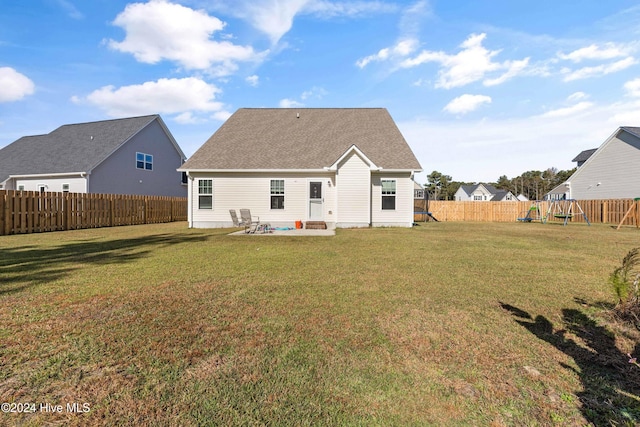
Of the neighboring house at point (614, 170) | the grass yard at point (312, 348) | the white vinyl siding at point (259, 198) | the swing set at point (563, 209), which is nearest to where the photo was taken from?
the grass yard at point (312, 348)

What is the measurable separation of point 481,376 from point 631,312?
2822 millimetres

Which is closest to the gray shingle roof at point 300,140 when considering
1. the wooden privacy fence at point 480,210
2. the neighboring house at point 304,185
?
the neighboring house at point 304,185

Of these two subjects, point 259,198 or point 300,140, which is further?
point 300,140

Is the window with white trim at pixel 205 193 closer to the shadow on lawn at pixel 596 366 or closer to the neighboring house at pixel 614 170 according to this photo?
the shadow on lawn at pixel 596 366

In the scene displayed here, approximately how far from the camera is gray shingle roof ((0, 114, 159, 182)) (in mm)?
23312

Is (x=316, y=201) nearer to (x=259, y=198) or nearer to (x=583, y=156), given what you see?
(x=259, y=198)

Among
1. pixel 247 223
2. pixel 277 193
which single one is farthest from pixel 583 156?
pixel 247 223

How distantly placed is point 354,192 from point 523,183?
320 feet

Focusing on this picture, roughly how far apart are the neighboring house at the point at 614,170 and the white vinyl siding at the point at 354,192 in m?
23.5

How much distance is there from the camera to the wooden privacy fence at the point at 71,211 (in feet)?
44.0

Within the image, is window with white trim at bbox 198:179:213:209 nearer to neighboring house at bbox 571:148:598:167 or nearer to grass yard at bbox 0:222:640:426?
grass yard at bbox 0:222:640:426

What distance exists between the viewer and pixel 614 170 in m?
25.2

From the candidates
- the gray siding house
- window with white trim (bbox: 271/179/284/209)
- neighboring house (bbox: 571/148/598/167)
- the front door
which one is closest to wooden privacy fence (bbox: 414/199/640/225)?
the gray siding house

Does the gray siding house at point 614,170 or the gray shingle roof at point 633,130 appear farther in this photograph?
the gray siding house at point 614,170
